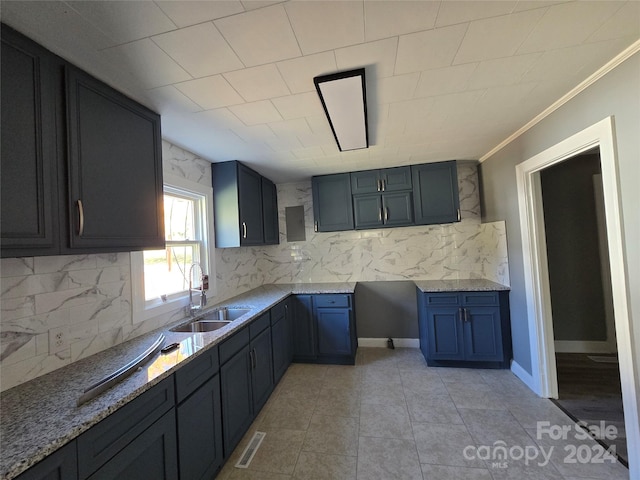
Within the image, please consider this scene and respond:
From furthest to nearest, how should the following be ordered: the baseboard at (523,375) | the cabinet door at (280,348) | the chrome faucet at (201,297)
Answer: the cabinet door at (280,348), the baseboard at (523,375), the chrome faucet at (201,297)

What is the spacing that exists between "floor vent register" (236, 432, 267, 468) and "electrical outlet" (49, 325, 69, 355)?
1.29m

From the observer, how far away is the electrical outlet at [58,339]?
131cm

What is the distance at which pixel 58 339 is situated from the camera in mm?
1337

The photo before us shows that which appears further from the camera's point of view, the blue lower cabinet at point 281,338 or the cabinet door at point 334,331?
the cabinet door at point 334,331

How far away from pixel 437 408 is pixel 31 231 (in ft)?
9.41

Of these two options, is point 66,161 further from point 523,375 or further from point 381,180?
point 523,375

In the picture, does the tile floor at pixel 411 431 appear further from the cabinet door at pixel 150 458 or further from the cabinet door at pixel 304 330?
the cabinet door at pixel 150 458

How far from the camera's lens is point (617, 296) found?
1.49 meters

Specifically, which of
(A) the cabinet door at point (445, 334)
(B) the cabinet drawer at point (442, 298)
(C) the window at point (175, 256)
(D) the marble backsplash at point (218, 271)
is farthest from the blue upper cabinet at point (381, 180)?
(C) the window at point (175, 256)

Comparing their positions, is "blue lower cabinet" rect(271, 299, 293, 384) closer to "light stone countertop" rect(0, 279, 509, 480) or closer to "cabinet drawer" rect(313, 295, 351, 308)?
"cabinet drawer" rect(313, 295, 351, 308)

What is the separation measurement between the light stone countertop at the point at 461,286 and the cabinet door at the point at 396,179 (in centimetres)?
123

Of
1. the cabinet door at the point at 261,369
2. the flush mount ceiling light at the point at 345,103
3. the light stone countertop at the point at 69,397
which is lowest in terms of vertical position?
the cabinet door at the point at 261,369

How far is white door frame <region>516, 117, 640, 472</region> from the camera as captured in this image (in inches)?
56.8

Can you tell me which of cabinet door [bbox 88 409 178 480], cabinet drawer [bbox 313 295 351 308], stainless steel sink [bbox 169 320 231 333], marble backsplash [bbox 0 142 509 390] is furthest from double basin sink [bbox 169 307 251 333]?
cabinet drawer [bbox 313 295 351 308]
